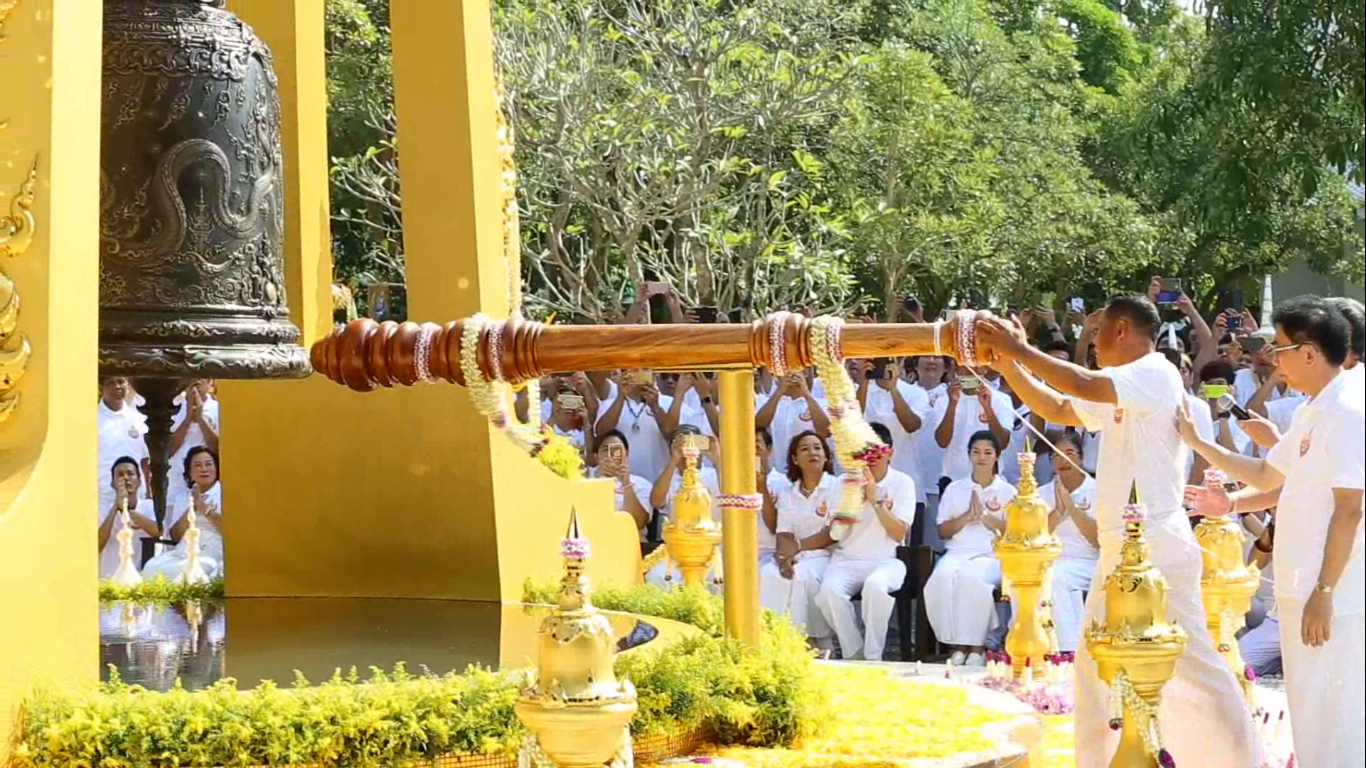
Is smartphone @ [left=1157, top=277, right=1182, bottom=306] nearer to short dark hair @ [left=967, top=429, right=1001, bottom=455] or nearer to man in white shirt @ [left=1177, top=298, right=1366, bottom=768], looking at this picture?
short dark hair @ [left=967, top=429, right=1001, bottom=455]

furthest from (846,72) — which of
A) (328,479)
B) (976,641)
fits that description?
(328,479)

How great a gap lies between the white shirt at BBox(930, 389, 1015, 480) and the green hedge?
566cm

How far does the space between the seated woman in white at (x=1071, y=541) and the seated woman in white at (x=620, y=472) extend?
1992mm

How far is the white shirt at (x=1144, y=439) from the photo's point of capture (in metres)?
5.57

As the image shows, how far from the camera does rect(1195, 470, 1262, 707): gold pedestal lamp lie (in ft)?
22.0

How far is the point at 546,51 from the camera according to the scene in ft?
49.7

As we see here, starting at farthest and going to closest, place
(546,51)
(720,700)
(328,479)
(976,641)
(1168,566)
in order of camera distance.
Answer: (546,51), (976,641), (328,479), (1168,566), (720,700)

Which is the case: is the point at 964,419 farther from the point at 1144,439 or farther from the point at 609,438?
the point at 1144,439

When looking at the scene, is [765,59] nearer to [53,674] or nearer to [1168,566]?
[1168,566]

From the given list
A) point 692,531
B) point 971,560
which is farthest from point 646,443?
point 692,531

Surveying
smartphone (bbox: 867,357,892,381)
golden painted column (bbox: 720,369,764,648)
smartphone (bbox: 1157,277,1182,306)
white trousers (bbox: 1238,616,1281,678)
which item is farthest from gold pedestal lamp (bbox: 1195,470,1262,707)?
smartphone (bbox: 1157,277,1182,306)

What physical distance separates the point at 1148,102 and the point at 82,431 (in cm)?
1426

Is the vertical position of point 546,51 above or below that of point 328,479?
above

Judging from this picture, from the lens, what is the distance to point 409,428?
6.25 meters
